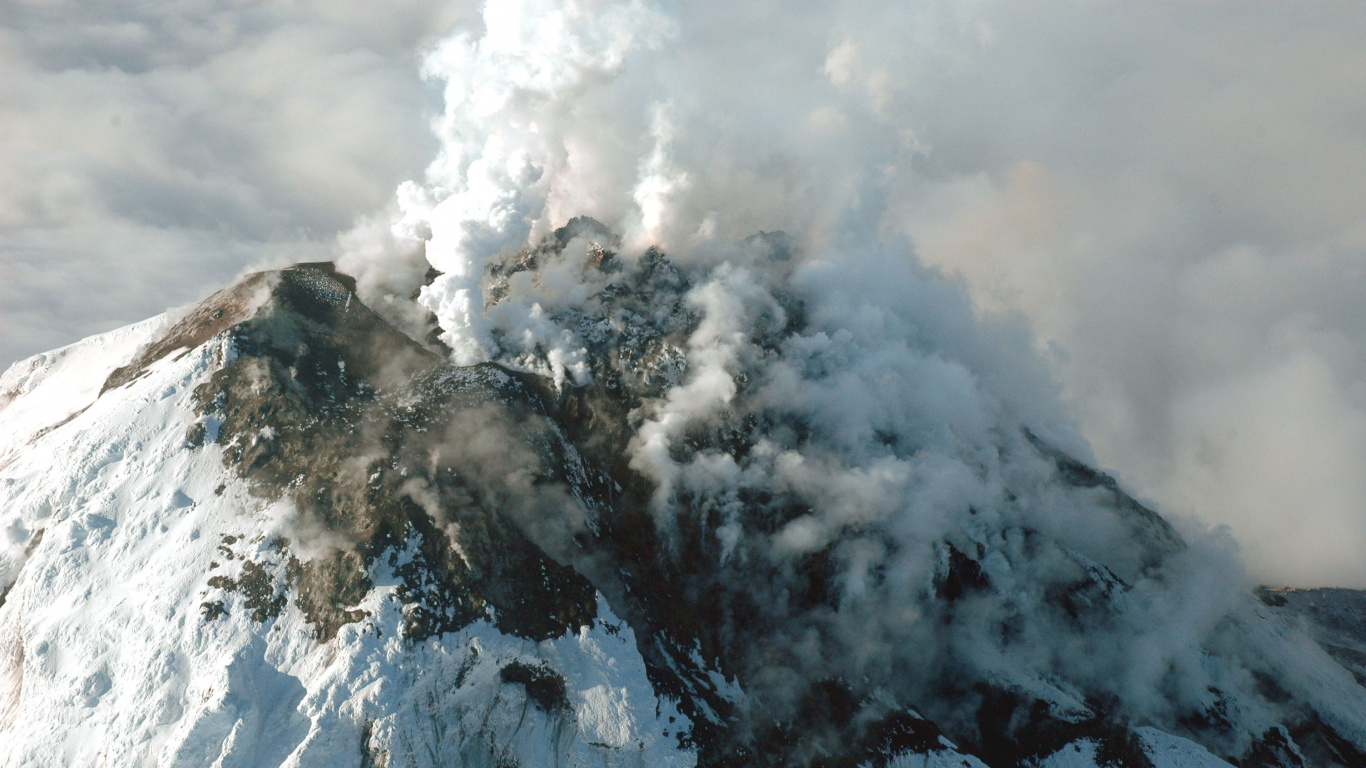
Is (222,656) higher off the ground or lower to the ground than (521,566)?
lower

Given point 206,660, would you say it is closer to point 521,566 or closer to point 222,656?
point 222,656

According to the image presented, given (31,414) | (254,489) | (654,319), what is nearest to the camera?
(254,489)

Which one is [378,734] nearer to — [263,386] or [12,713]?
[12,713]

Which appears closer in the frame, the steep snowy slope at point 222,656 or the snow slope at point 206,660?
the snow slope at point 206,660

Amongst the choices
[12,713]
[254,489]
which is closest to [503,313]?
[254,489]

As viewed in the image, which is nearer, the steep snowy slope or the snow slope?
the snow slope

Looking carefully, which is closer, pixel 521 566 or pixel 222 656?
pixel 222 656

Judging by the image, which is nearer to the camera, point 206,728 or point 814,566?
point 206,728

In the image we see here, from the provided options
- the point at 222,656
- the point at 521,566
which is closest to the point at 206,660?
the point at 222,656
